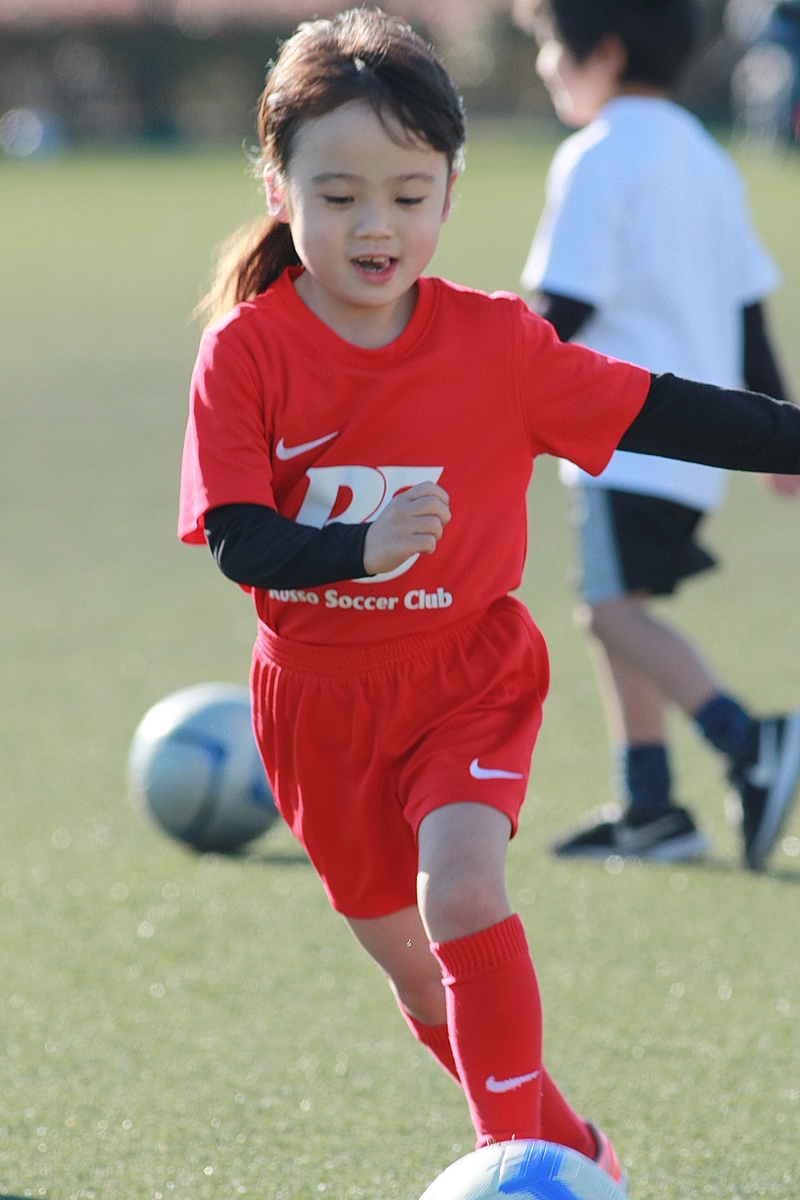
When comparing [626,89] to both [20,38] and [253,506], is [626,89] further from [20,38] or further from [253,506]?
[20,38]

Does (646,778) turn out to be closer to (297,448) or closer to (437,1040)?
(437,1040)

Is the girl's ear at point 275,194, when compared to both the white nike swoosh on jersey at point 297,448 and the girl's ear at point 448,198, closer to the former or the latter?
the girl's ear at point 448,198

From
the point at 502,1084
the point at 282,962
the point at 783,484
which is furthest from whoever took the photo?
the point at 783,484

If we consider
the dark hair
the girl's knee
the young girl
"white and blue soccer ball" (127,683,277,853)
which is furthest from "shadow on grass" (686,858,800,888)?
the dark hair

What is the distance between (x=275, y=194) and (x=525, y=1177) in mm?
1444

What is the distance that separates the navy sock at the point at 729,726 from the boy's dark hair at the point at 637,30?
1.60m

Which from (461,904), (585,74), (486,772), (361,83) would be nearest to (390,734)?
(486,772)

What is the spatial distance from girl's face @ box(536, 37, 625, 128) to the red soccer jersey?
192 centimetres

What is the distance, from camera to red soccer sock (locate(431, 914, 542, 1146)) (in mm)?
2275

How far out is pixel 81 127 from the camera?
4244cm

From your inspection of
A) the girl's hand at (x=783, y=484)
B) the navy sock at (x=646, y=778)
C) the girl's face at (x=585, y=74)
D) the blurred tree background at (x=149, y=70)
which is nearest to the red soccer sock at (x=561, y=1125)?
the navy sock at (x=646, y=778)

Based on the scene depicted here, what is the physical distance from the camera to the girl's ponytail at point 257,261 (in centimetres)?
265

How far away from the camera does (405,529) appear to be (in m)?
2.20

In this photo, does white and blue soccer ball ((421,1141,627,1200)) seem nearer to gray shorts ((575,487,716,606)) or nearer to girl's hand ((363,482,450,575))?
girl's hand ((363,482,450,575))
